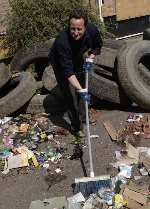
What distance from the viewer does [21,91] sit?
7.46 m

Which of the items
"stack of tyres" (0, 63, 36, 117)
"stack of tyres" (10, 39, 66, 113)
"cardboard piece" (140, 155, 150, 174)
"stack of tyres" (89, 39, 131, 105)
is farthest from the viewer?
"stack of tyres" (10, 39, 66, 113)

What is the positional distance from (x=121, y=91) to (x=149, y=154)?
169cm

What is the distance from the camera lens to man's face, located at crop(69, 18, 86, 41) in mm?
5383

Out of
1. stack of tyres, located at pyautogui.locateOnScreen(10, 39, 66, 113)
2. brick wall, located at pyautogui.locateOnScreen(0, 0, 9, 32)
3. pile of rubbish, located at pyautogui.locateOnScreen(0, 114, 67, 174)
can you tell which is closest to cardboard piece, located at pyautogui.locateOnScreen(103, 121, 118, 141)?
pile of rubbish, located at pyautogui.locateOnScreen(0, 114, 67, 174)

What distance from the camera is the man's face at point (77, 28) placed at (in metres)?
5.38

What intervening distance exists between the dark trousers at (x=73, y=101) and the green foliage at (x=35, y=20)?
3.36 meters

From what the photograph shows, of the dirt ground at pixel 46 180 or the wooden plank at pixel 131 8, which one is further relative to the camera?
the wooden plank at pixel 131 8

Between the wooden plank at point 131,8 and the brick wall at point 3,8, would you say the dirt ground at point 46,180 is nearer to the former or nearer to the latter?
the brick wall at point 3,8

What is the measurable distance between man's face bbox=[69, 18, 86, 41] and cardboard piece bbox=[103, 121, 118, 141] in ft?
5.68

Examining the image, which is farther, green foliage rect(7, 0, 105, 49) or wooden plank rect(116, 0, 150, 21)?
wooden plank rect(116, 0, 150, 21)

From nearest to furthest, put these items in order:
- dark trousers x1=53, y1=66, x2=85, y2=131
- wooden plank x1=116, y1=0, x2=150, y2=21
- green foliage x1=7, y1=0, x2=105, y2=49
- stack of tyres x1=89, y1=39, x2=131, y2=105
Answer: dark trousers x1=53, y1=66, x2=85, y2=131, stack of tyres x1=89, y1=39, x2=131, y2=105, green foliage x1=7, y1=0, x2=105, y2=49, wooden plank x1=116, y1=0, x2=150, y2=21

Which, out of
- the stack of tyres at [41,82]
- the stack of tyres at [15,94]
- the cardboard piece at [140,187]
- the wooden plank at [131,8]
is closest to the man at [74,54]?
the stack of tyres at [41,82]

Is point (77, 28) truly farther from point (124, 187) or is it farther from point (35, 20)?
point (35, 20)

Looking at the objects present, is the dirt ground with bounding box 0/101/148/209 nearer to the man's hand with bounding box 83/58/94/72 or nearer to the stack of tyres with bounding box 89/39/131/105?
the stack of tyres with bounding box 89/39/131/105
